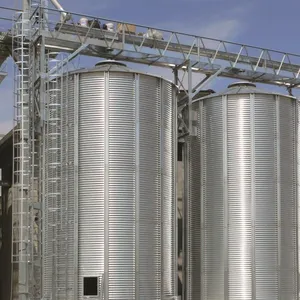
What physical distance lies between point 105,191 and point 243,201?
7.51 m

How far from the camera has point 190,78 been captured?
3559 centimetres

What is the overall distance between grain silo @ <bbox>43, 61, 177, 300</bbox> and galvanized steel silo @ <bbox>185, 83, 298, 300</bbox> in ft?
12.0

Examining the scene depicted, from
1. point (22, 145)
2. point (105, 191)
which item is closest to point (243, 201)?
point (105, 191)

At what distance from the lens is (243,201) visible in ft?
110

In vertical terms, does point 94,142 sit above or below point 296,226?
above

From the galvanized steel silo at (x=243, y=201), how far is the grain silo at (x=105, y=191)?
3662mm

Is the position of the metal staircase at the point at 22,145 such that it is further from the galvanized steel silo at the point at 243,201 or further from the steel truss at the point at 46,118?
the galvanized steel silo at the point at 243,201

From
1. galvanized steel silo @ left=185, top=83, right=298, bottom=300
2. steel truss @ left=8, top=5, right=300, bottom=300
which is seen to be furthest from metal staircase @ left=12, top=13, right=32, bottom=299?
galvanized steel silo @ left=185, top=83, right=298, bottom=300

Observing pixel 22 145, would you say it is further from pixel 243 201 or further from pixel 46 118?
pixel 243 201

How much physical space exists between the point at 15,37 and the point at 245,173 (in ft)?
40.2

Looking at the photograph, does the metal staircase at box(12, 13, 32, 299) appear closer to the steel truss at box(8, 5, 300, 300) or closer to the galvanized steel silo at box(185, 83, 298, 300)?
the steel truss at box(8, 5, 300, 300)

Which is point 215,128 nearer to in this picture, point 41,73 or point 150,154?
point 150,154

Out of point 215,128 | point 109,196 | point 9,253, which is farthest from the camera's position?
point 9,253

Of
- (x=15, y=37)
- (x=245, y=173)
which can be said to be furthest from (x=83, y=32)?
(x=245, y=173)
